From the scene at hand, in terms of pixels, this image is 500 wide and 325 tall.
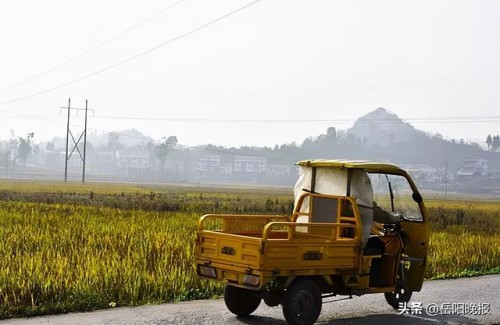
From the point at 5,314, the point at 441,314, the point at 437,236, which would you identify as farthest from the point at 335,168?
the point at 437,236

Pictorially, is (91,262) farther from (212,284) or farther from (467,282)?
(467,282)

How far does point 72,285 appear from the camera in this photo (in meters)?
10.2

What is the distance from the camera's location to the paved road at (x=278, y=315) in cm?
902

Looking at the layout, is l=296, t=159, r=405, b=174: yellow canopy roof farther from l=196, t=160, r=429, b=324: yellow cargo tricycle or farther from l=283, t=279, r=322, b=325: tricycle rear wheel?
l=283, t=279, r=322, b=325: tricycle rear wheel

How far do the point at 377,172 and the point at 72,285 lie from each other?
476 centimetres

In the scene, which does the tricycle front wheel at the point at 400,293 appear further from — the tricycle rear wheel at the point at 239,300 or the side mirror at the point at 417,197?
the tricycle rear wheel at the point at 239,300

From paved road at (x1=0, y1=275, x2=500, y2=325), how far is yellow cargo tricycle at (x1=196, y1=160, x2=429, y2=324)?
1.11 feet

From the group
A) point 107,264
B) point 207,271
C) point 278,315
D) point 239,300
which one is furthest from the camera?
point 107,264

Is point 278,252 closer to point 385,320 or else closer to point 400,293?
point 385,320

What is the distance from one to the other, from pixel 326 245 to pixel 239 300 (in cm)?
158

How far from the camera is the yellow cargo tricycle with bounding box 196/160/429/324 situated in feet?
28.0

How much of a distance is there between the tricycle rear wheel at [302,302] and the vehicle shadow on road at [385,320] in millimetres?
554

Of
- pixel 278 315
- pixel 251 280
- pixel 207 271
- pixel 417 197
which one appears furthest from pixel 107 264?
pixel 417 197

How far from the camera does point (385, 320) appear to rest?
974 centimetres
